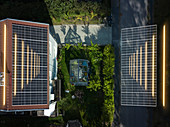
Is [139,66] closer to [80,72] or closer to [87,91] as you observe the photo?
[80,72]

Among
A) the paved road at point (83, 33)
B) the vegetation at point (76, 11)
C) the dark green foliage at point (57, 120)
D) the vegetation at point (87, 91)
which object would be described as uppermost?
the vegetation at point (76, 11)

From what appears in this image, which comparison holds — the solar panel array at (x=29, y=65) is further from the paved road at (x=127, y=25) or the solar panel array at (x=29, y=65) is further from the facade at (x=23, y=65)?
the paved road at (x=127, y=25)

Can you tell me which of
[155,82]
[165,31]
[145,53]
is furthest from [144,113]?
[165,31]

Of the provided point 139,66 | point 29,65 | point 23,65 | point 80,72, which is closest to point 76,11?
point 80,72

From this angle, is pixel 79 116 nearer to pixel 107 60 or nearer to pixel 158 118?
pixel 107 60

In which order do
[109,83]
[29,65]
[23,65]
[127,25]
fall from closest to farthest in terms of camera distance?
[23,65] → [29,65] → [109,83] → [127,25]

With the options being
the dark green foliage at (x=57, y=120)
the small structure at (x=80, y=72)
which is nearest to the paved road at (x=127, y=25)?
the small structure at (x=80, y=72)
